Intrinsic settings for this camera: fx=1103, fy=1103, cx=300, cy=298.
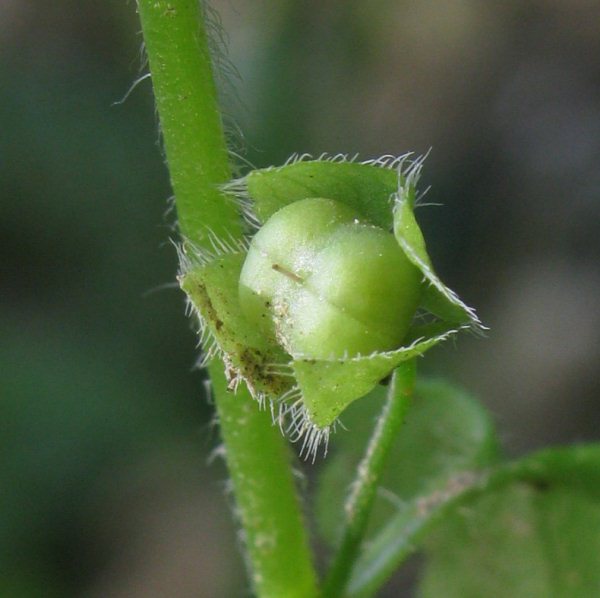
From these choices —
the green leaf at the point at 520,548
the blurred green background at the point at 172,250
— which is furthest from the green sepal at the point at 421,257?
the blurred green background at the point at 172,250

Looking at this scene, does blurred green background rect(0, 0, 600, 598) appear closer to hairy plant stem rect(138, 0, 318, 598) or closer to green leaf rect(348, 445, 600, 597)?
green leaf rect(348, 445, 600, 597)

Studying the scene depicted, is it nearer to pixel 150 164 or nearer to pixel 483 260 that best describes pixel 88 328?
pixel 150 164

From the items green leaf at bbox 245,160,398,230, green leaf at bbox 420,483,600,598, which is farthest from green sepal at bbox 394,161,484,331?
green leaf at bbox 420,483,600,598

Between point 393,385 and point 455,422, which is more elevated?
point 393,385

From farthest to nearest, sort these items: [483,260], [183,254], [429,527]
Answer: [483,260] < [429,527] < [183,254]

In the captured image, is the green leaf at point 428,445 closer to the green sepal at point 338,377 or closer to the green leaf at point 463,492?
the green leaf at point 463,492

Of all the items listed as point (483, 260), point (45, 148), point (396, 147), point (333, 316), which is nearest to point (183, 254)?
point (333, 316)
